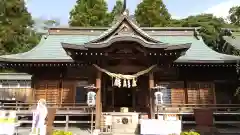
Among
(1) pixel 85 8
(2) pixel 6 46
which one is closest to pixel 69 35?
(1) pixel 85 8

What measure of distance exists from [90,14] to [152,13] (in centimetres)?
1135

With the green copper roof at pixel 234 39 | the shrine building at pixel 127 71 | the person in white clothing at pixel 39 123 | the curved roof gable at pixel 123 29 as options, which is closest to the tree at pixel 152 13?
the green copper roof at pixel 234 39

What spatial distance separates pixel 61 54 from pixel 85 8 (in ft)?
90.9

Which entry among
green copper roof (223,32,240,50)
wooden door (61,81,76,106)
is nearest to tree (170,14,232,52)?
green copper roof (223,32,240,50)

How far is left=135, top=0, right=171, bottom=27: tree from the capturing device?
43312 millimetres

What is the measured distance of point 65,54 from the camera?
58.6 feet

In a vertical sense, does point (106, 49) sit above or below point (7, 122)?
above

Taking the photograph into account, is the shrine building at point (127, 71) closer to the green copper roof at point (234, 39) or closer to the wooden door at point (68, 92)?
the wooden door at point (68, 92)

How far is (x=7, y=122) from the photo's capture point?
11.4 m

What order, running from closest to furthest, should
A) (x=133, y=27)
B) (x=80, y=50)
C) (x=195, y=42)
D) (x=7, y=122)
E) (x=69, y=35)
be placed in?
(x=7, y=122) → (x=80, y=50) → (x=133, y=27) → (x=195, y=42) → (x=69, y=35)

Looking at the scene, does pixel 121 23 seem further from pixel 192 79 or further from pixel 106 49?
pixel 192 79

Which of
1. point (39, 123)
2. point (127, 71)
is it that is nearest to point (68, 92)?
point (127, 71)

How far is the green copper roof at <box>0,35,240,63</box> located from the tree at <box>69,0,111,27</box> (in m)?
21.1

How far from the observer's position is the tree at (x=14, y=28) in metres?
42.0
